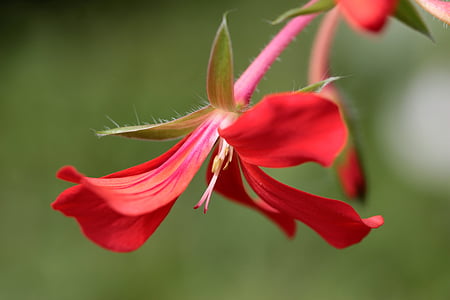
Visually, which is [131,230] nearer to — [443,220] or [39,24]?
[443,220]

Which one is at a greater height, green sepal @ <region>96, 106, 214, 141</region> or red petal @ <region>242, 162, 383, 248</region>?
green sepal @ <region>96, 106, 214, 141</region>

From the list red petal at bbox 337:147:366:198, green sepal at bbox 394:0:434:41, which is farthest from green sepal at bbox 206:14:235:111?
red petal at bbox 337:147:366:198

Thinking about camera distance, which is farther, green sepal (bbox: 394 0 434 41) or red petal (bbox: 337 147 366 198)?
red petal (bbox: 337 147 366 198)

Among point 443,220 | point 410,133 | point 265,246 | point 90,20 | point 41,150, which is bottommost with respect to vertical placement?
point 443,220

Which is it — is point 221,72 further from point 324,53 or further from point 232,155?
point 324,53

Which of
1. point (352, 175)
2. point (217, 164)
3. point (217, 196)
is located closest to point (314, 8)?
point (217, 164)

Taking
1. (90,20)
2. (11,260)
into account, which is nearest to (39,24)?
(90,20)

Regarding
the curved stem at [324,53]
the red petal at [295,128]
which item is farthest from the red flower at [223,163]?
the curved stem at [324,53]

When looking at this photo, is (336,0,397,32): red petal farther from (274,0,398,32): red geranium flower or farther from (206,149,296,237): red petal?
(206,149,296,237): red petal

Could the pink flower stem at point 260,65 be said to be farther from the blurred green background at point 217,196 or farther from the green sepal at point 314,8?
the blurred green background at point 217,196
